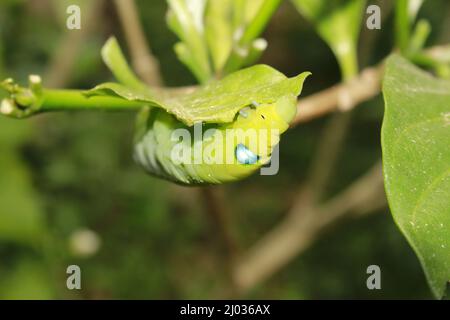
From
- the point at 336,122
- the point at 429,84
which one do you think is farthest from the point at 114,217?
the point at 429,84

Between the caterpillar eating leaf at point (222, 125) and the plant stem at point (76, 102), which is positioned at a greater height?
the plant stem at point (76, 102)

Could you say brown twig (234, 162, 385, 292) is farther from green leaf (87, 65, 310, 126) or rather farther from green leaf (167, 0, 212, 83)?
green leaf (87, 65, 310, 126)

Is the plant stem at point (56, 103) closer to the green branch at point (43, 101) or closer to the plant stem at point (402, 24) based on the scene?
the green branch at point (43, 101)

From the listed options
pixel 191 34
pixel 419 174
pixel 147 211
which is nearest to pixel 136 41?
pixel 191 34

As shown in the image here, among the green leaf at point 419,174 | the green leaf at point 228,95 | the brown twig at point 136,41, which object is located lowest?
the green leaf at point 419,174

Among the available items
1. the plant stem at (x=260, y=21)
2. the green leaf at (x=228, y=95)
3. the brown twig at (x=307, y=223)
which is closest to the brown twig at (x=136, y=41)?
the brown twig at (x=307, y=223)

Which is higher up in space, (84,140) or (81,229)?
(84,140)
